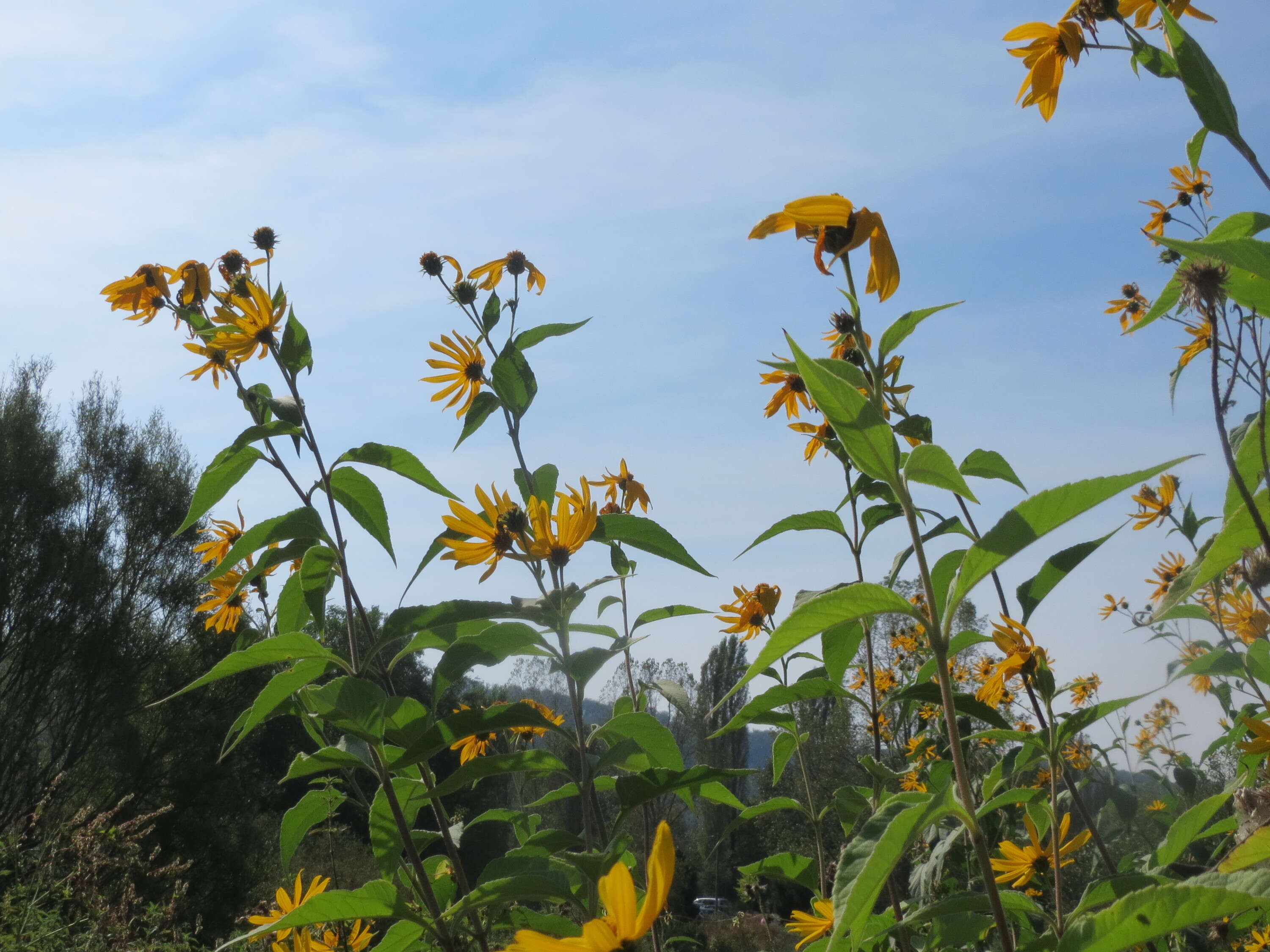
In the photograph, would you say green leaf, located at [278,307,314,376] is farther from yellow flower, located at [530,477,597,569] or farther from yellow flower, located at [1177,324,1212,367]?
yellow flower, located at [1177,324,1212,367]

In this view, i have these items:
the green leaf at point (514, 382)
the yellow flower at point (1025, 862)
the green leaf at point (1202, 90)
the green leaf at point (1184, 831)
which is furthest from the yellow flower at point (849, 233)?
the yellow flower at point (1025, 862)

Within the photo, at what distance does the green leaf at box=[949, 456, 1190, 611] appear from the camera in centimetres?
69

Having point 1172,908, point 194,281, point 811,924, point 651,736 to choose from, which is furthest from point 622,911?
point 194,281

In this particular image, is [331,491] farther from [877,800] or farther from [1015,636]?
[1015,636]

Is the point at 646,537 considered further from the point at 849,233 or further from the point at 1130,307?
the point at 1130,307

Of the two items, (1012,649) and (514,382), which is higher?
(514,382)

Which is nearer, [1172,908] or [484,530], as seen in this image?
[1172,908]

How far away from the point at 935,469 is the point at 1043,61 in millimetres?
861

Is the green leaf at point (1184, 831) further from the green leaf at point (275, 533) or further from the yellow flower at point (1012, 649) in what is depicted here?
the green leaf at point (275, 533)

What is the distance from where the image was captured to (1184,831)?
1090 millimetres

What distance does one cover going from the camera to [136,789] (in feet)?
49.6

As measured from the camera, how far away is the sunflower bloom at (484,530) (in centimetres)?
147

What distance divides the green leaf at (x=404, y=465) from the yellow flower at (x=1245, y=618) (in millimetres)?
1140

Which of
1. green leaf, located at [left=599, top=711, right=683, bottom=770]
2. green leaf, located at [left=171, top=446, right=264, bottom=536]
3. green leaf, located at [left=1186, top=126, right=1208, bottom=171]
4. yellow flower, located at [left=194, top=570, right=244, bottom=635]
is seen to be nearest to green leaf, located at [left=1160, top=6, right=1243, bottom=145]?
green leaf, located at [left=1186, top=126, right=1208, bottom=171]
